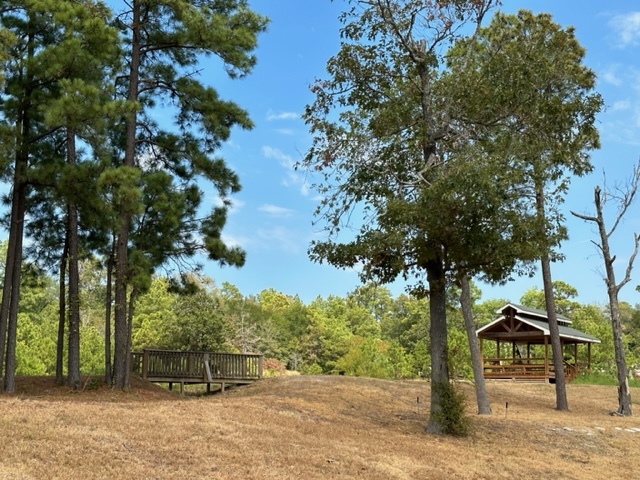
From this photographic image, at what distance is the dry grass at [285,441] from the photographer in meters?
5.74

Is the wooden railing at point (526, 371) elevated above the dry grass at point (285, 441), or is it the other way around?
the dry grass at point (285, 441)

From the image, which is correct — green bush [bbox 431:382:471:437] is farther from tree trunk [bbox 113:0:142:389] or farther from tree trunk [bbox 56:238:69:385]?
tree trunk [bbox 56:238:69:385]

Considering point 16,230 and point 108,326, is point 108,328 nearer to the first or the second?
point 108,326

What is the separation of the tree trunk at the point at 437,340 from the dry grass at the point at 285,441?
41 centimetres

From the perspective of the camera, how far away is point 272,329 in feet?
122

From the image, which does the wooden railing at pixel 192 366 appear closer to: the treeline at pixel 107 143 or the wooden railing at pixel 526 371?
the treeline at pixel 107 143

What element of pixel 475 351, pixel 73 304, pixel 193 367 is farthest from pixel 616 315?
pixel 73 304

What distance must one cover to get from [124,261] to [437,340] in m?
6.69

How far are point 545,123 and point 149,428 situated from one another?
7.76m

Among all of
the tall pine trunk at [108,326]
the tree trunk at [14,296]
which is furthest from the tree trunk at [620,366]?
the tree trunk at [14,296]

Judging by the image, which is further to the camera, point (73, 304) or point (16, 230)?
point (73, 304)

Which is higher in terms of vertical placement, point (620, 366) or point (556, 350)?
point (556, 350)

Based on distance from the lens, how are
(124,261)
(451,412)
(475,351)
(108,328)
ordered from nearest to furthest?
(451,412)
(124,261)
(475,351)
(108,328)

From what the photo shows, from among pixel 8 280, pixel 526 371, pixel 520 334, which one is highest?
pixel 8 280
